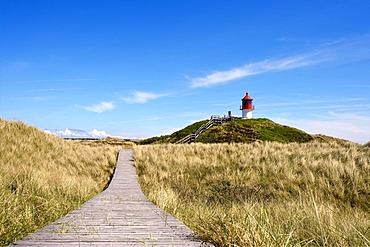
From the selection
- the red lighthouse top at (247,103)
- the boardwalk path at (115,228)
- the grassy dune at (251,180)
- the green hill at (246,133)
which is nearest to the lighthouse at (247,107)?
the red lighthouse top at (247,103)

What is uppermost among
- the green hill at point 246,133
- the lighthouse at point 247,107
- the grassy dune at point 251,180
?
the lighthouse at point 247,107

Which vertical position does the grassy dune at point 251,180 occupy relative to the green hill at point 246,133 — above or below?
below

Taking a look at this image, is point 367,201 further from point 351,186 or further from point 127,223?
point 127,223

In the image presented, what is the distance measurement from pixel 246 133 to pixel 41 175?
34.8 meters

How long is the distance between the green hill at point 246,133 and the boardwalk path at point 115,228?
112 ft

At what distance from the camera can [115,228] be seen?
4988 mm

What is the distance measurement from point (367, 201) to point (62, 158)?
50.2 ft

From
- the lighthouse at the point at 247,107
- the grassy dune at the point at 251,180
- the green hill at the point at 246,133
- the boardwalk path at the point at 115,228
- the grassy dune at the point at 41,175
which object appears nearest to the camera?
the boardwalk path at the point at 115,228

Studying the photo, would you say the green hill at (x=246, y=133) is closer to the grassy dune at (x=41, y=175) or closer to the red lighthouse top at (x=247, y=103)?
the red lighthouse top at (x=247, y=103)

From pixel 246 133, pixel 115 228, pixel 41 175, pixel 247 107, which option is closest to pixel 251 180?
pixel 41 175

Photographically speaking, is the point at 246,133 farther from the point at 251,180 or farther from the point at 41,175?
the point at 41,175

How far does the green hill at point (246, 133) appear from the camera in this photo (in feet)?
137

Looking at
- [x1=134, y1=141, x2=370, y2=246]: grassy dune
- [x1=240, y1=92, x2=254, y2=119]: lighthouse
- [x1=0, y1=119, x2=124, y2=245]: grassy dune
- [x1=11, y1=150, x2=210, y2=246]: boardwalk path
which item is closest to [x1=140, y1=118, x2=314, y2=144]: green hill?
[x1=240, y1=92, x2=254, y2=119]: lighthouse

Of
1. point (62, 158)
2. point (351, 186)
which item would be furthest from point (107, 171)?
point (351, 186)
